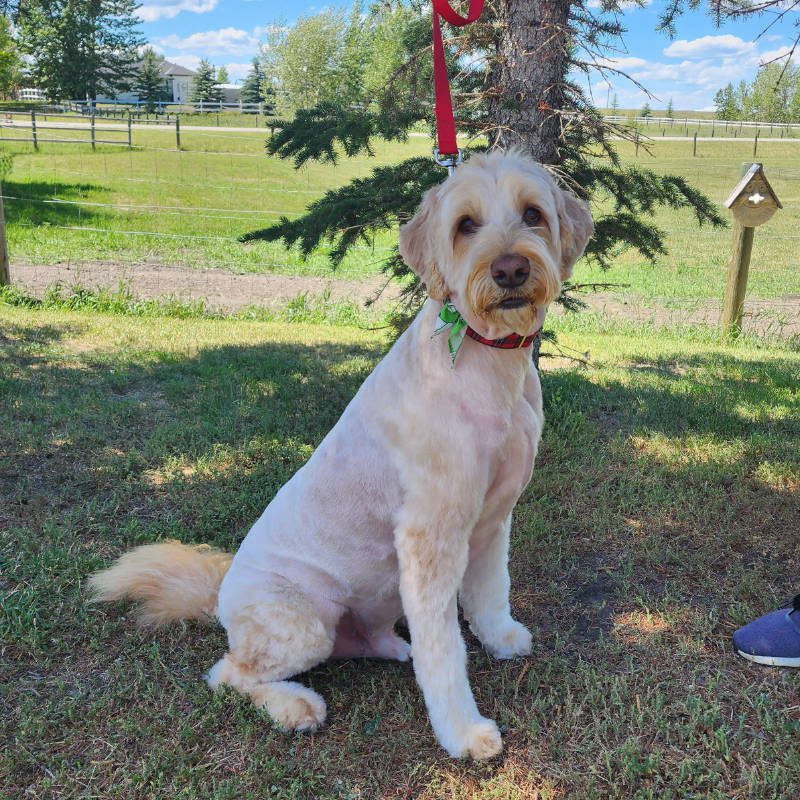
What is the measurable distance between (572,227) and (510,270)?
45 cm

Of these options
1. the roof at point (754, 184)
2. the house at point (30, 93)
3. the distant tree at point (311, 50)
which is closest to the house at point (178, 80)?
the house at point (30, 93)

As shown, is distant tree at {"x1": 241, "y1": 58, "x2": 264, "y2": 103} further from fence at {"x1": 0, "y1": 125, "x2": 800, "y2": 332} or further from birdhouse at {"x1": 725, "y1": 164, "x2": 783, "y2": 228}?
birdhouse at {"x1": 725, "y1": 164, "x2": 783, "y2": 228}

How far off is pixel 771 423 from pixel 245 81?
3269 inches

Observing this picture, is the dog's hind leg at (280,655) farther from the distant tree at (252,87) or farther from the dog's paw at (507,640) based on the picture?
the distant tree at (252,87)

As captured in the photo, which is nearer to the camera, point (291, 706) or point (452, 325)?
point (452, 325)

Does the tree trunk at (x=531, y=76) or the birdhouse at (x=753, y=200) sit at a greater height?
the tree trunk at (x=531, y=76)

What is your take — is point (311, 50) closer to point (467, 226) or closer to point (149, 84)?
point (149, 84)

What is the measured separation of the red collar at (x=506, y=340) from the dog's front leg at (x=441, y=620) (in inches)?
22.1

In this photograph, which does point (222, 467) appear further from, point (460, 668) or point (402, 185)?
point (460, 668)

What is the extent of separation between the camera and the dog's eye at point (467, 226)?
2449mm

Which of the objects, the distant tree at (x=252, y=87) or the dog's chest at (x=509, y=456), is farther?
the distant tree at (x=252, y=87)

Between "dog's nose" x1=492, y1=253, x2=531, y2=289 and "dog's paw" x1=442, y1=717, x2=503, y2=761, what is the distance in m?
1.46

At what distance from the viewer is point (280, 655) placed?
2.63 meters

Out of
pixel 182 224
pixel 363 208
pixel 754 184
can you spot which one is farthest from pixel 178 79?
pixel 363 208
